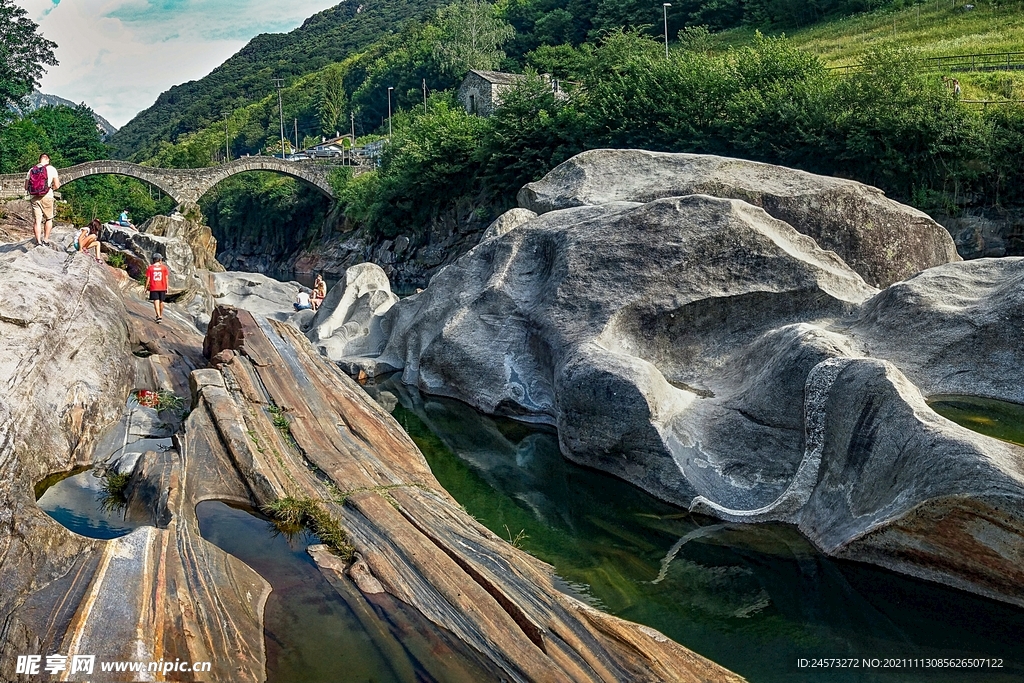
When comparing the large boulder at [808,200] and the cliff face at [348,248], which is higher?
the large boulder at [808,200]

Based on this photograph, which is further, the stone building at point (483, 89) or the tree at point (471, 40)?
the tree at point (471, 40)

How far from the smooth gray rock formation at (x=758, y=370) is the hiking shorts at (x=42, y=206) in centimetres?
709

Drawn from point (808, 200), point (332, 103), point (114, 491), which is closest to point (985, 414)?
point (808, 200)

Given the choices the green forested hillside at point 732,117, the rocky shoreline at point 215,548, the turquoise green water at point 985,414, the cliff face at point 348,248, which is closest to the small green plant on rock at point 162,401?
the rocky shoreline at point 215,548

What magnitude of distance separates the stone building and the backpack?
175ft

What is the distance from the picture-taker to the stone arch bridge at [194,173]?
62.9m

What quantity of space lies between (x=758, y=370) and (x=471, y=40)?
292 ft

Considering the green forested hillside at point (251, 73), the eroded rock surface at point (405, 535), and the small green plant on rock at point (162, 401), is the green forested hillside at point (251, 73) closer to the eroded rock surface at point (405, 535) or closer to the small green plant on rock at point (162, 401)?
the small green plant on rock at point (162, 401)

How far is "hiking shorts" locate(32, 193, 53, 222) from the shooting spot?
568 inches

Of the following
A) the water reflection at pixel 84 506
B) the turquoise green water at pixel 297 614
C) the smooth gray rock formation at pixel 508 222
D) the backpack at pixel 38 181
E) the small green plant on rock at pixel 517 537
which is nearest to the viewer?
the turquoise green water at pixel 297 614

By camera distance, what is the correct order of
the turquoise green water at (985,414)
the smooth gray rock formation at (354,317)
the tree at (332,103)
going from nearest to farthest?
the turquoise green water at (985,414) < the smooth gray rock formation at (354,317) < the tree at (332,103)

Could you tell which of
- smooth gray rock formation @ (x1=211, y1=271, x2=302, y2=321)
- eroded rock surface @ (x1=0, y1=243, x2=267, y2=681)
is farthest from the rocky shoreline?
smooth gray rock formation @ (x1=211, y1=271, x2=302, y2=321)

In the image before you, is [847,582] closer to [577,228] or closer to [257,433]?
[257,433]

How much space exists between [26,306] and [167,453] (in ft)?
9.60
